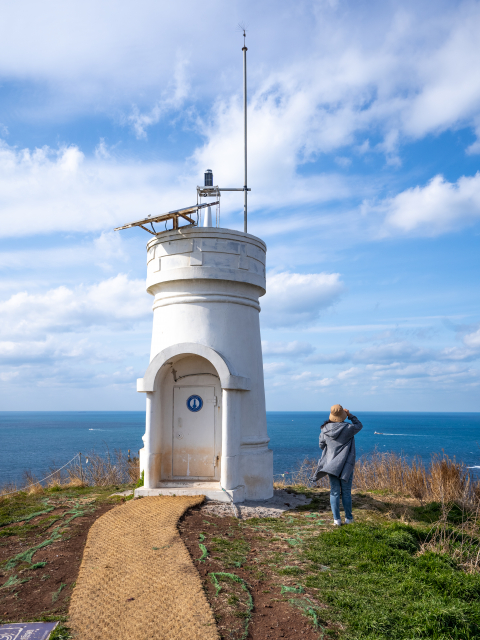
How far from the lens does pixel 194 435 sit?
991cm

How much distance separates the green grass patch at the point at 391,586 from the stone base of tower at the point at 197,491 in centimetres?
246

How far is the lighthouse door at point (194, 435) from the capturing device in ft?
32.4

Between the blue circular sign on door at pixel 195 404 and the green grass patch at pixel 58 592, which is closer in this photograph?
the green grass patch at pixel 58 592

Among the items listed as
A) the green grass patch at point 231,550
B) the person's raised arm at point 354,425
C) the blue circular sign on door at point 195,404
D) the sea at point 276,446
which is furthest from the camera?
the sea at point 276,446

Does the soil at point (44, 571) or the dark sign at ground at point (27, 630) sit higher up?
the dark sign at ground at point (27, 630)

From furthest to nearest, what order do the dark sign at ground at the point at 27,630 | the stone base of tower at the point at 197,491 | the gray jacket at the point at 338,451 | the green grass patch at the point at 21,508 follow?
the stone base of tower at the point at 197,491 < the green grass patch at the point at 21,508 < the gray jacket at the point at 338,451 < the dark sign at ground at the point at 27,630

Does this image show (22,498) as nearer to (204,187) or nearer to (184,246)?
(184,246)

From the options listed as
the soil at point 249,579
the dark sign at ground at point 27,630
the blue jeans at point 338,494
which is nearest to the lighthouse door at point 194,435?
the soil at point 249,579

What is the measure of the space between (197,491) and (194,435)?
4.14 feet

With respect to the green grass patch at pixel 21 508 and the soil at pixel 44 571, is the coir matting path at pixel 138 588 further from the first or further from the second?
the green grass patch at pixel 21 508

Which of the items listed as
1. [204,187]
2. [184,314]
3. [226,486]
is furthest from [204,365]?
[204,187]

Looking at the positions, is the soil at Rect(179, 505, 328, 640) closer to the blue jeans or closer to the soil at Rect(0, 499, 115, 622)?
the blue jeans

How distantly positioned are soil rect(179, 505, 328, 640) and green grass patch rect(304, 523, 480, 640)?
31 centimetres

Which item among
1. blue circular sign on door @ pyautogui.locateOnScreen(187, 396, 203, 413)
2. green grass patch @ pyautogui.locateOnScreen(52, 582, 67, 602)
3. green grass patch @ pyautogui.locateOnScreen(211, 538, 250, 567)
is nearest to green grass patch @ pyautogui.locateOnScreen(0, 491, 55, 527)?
blue circular sign on door @ pyautogui.locateOnScreen(187, 396, 203, 413)
